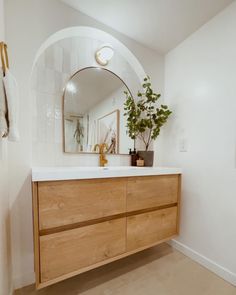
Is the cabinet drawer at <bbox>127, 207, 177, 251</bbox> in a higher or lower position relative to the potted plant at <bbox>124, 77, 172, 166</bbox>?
lower

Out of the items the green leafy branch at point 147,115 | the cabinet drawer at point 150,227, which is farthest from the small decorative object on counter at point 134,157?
the cabinet drawer at point 150,227

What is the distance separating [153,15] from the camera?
4.79 ft

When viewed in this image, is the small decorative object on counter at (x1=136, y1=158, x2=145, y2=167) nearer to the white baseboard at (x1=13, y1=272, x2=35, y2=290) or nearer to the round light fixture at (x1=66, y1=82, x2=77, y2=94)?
the round light fixture at (x1=66, y1=82, x2=77, y2=94)

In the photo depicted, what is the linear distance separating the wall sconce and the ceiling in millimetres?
200

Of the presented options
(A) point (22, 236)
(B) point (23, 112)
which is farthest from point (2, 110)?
(A) point (22, 236)

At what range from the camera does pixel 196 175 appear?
1.62 meters

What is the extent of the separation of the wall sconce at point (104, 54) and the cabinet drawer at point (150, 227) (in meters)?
1.50

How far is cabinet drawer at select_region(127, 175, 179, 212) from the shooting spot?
129 cm

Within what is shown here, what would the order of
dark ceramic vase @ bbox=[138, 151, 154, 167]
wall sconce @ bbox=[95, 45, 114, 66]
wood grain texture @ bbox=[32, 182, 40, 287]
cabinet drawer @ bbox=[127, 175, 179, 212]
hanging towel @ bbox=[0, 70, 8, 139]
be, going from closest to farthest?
hanging towel @ bbox=[0, 70, 8, 139]
wood grain texture @ bbox=[32, 182, 40, 287]
cabinet drawer @ bbox=[127, 175, 179, 212]
wall sconce @ bbox=[95, 45, 114, 66]
dark ceramic vase @ bbox=[138, 151, 154, 167]

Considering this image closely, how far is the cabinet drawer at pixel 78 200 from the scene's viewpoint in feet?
3.17

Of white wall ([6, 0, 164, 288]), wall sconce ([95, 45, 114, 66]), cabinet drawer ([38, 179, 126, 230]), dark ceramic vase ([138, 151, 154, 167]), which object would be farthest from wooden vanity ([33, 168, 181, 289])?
wall sconce ([95, 45, 114, 66])

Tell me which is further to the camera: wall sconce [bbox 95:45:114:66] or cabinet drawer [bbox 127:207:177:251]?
wall sconce [bbox 95:45:114:66]

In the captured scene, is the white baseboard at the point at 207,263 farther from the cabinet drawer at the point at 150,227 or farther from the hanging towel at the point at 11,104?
the hanging towel at the point at 11,104

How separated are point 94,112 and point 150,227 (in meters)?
1.21
